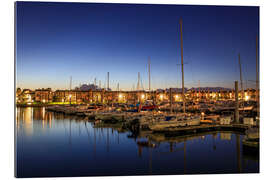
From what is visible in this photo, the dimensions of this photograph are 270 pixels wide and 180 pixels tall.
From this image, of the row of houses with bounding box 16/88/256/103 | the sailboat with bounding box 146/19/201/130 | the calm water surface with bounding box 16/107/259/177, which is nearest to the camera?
the calm water surface with bounding box 16/107/259/177

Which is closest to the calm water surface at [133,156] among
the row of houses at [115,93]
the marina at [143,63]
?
the marina at [143,63]

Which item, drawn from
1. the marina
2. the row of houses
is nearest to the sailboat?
the marina

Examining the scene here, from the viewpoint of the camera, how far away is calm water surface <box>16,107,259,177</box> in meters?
5.84

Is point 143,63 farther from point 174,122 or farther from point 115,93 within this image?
point 115,93

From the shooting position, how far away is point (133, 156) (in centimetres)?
723

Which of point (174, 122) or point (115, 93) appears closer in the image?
point (174, 122)

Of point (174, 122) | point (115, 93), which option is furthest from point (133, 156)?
point (115, 93)

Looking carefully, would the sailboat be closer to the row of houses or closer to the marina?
the marina

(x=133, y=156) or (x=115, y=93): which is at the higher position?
(x=115, y=93)

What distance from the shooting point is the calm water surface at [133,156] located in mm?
5836

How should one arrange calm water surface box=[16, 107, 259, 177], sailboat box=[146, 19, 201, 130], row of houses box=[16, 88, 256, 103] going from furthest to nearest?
row of houses box=[16, 88, 256, 103], sailboat box=[146, 19, 201, 130], calm water surface box=[16, 107, 259, 177]

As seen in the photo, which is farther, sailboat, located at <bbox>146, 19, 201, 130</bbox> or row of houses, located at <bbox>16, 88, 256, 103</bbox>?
row of houses, located at <bbox>16, 88, 256, 103</bbox>
